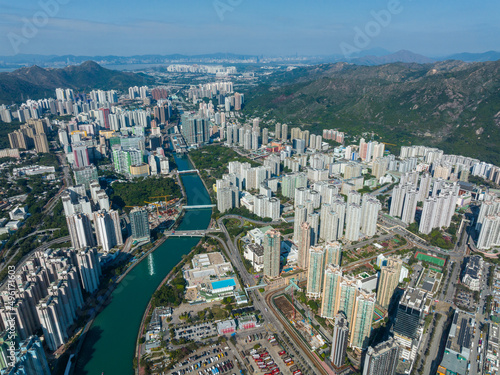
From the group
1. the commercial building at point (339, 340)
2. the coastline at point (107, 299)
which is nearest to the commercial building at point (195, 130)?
the coastline at point (107, 299)

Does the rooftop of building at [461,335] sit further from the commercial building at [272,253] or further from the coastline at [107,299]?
the coastline at [107,299]

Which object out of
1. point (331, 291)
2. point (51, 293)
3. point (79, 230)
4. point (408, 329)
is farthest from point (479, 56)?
point (51, 293)

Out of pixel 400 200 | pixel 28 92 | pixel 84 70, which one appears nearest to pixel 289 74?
pixel 84 70

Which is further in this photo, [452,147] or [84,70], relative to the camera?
[84,70]

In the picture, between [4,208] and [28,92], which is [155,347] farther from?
[28,92]

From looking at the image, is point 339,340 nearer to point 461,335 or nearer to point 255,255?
point 461,335
